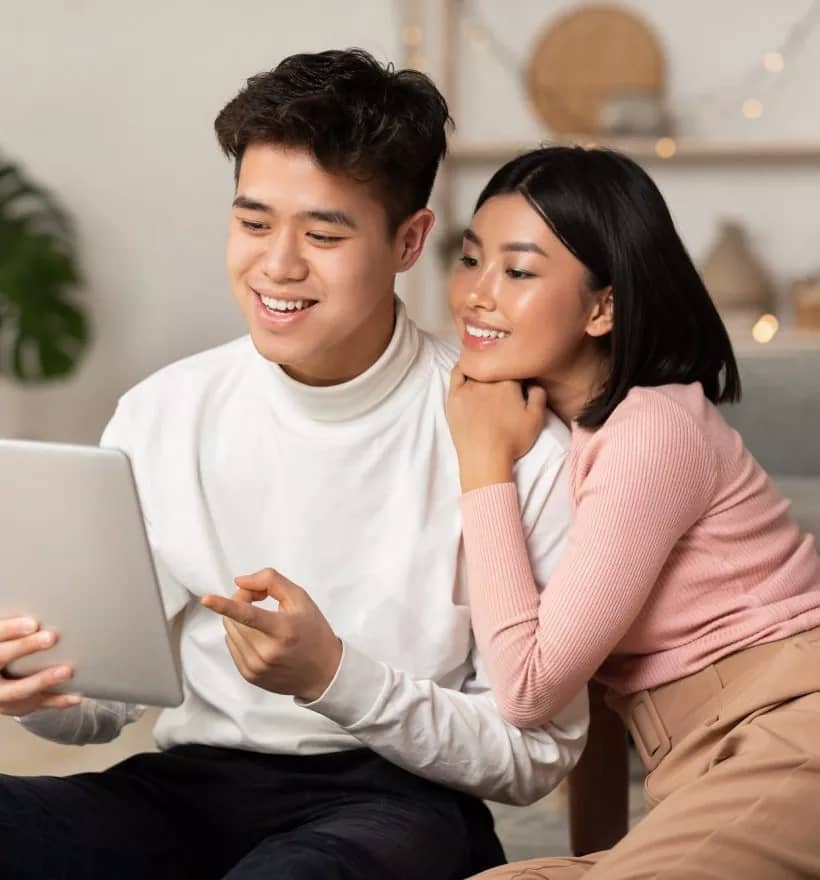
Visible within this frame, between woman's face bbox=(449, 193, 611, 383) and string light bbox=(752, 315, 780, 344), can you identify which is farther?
string light bbox=(752, 315, 780, 344)

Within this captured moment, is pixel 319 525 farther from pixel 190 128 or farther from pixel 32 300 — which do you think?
pixel 190 128

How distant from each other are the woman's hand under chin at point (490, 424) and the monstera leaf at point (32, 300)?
2.62 metres

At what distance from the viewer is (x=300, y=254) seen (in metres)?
1.56

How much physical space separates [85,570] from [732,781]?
0.63 metres

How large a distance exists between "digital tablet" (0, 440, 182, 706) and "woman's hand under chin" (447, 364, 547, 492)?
1.30 ft

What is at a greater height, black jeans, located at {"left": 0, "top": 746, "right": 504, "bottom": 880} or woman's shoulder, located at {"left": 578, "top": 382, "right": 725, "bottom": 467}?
woman's shoulder, located at {"left": 578, "top": 382, "right": 725, "bottom": 467}

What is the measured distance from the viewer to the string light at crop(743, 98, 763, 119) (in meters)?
4.50

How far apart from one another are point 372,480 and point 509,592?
0.21 m

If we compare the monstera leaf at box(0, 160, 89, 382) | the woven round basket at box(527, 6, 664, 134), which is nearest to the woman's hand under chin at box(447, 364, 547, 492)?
the monstera leaf at box(0, 160, 89, 382)

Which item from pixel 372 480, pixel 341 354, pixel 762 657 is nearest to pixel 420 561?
pixel 372 480

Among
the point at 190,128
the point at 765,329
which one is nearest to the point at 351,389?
the point at 765,329

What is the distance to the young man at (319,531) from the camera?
149 cm

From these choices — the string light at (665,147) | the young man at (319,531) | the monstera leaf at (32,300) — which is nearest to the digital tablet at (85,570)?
the young man at (319,531)

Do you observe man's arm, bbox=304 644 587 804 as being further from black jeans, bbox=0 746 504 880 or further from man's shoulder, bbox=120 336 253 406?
man's shoulder, bbox=120 336 253 406
